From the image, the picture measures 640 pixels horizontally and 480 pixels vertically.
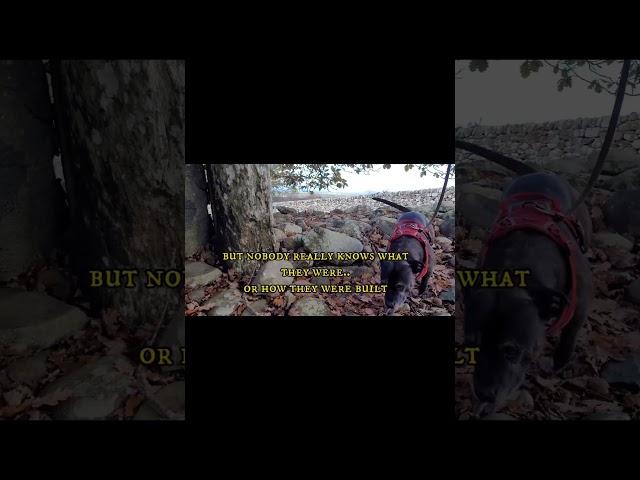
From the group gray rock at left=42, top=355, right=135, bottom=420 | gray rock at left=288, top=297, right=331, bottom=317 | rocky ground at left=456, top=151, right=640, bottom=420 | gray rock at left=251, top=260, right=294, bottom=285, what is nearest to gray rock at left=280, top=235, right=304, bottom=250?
gray rock at left=251, top=260, right=294, bottom=285

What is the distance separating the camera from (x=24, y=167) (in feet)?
8.76

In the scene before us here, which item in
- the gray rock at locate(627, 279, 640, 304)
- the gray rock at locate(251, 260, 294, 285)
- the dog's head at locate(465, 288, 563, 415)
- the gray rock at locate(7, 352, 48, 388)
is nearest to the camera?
the dog's head at locate(465, 288, 563, 415)

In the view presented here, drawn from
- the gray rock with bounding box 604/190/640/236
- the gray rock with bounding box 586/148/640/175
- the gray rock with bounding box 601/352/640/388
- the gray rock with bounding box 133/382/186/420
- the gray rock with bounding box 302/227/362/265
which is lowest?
the gray rock with bounding box 133/382/186/420

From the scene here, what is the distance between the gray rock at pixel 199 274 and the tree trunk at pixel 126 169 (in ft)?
0.25

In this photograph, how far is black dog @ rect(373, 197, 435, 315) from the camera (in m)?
2.57

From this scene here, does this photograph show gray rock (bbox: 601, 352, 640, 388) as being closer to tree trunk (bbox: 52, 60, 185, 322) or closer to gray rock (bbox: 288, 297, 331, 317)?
gray rock (bbox: 288, 297, 331, 317)

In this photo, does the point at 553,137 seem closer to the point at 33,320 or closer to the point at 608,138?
the point at 608,138

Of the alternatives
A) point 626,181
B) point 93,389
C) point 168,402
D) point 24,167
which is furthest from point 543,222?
point 24,167

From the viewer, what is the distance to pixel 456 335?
2.64 meters

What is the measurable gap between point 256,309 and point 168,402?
0.89 metres

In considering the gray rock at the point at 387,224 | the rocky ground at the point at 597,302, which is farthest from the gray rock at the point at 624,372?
the gray rock at the point at 387,224

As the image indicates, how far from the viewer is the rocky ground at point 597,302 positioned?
250 cm

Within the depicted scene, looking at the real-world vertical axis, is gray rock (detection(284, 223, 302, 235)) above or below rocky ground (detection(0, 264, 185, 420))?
above

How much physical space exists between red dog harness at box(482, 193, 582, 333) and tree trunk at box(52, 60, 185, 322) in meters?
2.38
